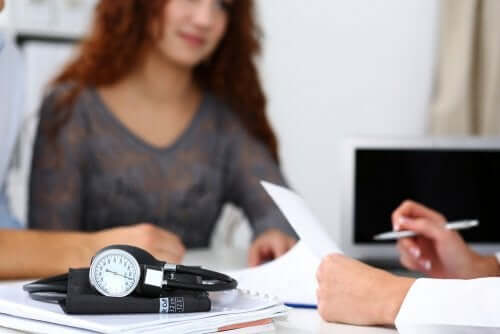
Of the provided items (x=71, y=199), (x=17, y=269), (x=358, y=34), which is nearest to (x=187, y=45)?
(x=71, y=199)

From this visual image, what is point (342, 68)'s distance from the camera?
138 inches

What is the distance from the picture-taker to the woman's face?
1989 mm

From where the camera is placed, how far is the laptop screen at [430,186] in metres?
1.78

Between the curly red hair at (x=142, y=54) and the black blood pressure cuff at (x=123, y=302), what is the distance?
105 centimetres

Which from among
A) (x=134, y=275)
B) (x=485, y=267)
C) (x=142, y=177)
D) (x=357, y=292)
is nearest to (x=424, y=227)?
(x=485, y=267)

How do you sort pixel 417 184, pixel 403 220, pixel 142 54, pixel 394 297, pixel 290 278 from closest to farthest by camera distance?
pixel 394 297, pixel 290 278, pixel 403 220, pixel 417 184, pixel 142 54

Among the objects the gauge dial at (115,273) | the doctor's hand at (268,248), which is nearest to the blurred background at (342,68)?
the doctor's hand at (268,248)

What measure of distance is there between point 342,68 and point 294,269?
2458mm

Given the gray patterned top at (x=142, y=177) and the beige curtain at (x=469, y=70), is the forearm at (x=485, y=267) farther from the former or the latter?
the beige curtain at (x=469, y=70)

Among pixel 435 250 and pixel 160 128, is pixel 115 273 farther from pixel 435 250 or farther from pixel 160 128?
pixel 160 128

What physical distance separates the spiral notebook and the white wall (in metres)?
2.42

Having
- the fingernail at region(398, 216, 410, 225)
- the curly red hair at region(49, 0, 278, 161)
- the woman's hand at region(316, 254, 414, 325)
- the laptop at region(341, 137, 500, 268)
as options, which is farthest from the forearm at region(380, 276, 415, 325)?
the curly red hair at region(49, 0, 278, 161)

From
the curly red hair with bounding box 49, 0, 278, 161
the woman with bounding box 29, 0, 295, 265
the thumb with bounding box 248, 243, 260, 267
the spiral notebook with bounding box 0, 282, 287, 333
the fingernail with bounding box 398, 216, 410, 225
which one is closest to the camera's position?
the spiral notebook with bounding box 0, 282, 287, 333

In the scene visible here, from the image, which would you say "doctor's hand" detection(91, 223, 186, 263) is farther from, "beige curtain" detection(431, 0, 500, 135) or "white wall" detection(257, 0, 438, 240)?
"white wall" detection(257, 0, 438, 240)
